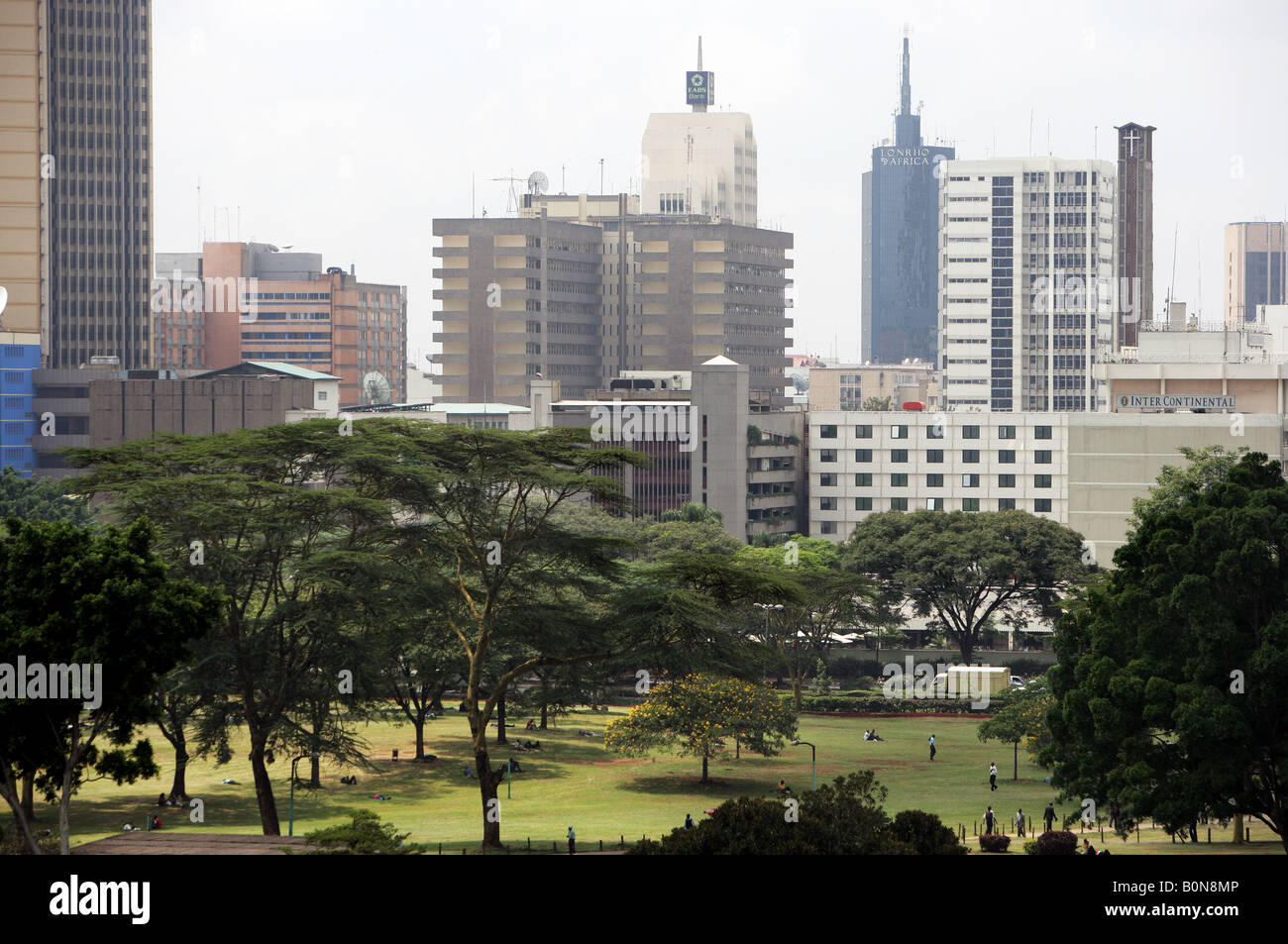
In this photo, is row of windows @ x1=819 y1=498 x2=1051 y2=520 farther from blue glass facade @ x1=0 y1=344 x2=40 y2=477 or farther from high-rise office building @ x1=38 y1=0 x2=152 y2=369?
high-rise office building @ x1=38 y1=0 x2=152 y2=369

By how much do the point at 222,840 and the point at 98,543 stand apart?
7.99 meters

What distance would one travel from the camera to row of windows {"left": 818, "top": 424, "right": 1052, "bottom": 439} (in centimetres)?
14175

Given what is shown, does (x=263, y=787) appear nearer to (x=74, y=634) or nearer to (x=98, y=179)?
(x=74, y=634)

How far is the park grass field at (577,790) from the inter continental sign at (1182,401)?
53858 millimetres

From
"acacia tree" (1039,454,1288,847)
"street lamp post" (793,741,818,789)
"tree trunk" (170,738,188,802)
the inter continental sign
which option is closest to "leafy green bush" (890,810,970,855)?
"acacia tree" (1039,454,1288,847)

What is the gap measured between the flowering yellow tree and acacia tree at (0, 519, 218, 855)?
3051 cm

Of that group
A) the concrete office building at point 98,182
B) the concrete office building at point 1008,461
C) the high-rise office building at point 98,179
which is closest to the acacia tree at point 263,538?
the concrete office building at point 1008,461

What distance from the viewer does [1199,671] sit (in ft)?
137

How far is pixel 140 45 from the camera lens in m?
190

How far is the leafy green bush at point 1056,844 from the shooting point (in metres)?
42.2

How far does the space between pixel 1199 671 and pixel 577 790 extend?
30.1m
